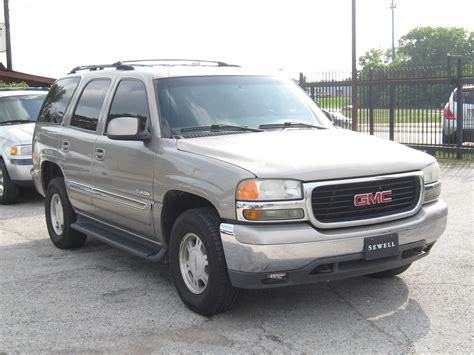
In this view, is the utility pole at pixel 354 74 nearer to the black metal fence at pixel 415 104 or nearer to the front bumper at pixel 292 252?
the black metal fence at pixel 415 104

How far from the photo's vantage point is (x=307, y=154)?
4605 millimetres

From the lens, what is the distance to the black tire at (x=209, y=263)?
452 centimetres

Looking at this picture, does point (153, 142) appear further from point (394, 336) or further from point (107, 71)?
point (394, 336)

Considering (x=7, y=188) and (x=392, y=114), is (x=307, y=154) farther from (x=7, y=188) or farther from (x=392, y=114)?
(x=392, y=114)

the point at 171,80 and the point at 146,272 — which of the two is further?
the point at 146,272

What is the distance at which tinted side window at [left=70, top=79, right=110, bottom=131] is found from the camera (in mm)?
6351

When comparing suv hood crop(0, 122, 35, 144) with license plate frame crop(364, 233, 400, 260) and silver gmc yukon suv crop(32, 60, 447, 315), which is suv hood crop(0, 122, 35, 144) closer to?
silver gmc yukon suv crop(32, 60, 447, 315)

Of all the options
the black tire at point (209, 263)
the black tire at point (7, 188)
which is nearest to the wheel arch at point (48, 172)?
the black tire at point (7, 188)

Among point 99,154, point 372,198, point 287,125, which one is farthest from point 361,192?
point 99,154

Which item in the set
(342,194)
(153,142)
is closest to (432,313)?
(342,194)

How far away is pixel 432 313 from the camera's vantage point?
474 cm

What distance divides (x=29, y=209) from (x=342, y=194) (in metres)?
6.65

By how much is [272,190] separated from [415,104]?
1115 cm

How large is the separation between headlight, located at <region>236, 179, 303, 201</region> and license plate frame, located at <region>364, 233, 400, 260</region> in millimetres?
596
